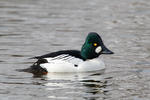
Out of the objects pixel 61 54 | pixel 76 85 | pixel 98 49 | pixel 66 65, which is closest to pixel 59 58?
pixel 61 54

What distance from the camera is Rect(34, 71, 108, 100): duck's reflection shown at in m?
11.4

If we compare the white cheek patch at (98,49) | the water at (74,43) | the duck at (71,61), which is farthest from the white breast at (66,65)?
the white cheek patch at (98,49)

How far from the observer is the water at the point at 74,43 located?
11.9m

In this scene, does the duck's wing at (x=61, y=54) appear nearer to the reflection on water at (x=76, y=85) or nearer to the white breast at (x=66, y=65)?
the white breast at (x=66, y=65)

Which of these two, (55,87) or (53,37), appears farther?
(53,37)

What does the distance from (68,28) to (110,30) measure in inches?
61.1

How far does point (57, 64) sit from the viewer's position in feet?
46.1

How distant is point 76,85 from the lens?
12508 millimetres

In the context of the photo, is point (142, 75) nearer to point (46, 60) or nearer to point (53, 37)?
point (46, 60)

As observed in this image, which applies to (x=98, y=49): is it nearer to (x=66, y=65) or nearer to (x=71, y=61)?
(x=71, y=61)

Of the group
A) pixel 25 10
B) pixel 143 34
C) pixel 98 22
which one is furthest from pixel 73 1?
pixel 143 34

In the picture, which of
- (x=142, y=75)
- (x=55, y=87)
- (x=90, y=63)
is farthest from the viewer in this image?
(x=90, y=63)

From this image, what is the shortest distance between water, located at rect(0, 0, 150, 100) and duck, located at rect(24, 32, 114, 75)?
11.4 inches

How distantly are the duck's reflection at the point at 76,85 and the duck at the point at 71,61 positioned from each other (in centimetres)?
21
